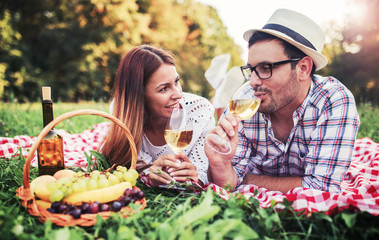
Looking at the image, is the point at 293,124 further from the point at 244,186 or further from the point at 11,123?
the point at 11,123

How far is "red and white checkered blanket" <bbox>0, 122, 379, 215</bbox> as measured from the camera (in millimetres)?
1680

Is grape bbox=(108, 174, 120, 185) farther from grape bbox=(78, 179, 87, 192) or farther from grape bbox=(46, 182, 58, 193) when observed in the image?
grape bbox=(46, 182, 58, 193)

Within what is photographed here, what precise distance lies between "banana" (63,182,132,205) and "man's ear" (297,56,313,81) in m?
1.87

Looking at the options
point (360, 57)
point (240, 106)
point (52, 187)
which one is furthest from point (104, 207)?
point (360, 57)

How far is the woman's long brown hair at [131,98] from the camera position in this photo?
273 centimetres

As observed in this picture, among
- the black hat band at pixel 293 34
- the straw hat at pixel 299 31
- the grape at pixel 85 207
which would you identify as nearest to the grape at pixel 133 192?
the grape at pixel 85 207

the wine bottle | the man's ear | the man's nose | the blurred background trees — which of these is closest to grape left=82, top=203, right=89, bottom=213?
the wine bottle

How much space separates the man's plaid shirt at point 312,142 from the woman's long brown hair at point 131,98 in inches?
40.1

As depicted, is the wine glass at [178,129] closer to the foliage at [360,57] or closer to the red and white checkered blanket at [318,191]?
the red and white checkered blanket at [318,191]

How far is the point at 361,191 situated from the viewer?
223 centimetres

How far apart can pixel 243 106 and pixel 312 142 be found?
0.86 meters

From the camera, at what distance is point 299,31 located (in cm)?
243

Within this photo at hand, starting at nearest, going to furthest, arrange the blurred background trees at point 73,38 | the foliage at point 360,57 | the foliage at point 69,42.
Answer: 1. the blurred background trees at point 73,38
2. the foliage at point 69,42
3. the foliage at point 360,57

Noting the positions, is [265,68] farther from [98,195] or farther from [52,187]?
[52,187]
